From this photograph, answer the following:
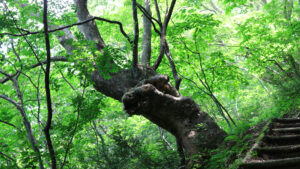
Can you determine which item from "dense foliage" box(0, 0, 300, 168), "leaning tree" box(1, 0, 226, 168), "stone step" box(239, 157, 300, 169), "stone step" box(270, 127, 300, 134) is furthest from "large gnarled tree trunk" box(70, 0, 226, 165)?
"stone step" box(239, 157, 300, 169)

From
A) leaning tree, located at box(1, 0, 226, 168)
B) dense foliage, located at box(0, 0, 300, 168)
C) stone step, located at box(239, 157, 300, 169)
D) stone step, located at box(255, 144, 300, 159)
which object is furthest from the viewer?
leaning tree, located at box(1, 0, 226, 168)

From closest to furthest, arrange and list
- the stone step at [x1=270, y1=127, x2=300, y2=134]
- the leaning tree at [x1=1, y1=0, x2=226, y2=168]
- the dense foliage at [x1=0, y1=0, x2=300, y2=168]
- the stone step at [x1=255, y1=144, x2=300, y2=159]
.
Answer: the stone step at [x1=255, y1=144, x2=300, y2=159]
the dense foliage at [x1=0, y1=0, x2=300, y2=168]
the stone step at [x1=270, y1=127, x2=300, y2=134]
the leaning tree at [x1=1, y1=0, x2=226, y2=168]

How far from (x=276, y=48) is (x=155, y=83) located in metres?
5.61

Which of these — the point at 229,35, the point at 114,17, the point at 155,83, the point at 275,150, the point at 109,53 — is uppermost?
the point at 114,17

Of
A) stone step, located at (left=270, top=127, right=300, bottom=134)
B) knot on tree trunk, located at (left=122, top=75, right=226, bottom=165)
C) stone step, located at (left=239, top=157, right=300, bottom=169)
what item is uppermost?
knot on tree trunk, located at (left=122, top=75, right=226, bottom=165)

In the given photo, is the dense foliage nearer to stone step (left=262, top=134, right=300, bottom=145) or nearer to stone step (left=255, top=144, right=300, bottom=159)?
stone step (left=255, top=144, right=300, bottom=159)

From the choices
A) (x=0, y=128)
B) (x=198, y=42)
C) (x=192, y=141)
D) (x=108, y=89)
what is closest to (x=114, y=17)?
(x=198, y=42)

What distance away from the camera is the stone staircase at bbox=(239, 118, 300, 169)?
8.25ft

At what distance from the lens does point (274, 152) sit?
304cm

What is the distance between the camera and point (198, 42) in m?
7.28

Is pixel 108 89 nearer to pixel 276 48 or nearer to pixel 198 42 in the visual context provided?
pixel 198 42

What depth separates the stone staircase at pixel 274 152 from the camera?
2514 mm

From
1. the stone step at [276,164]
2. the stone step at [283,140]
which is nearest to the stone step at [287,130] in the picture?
the stone step at [283,140]

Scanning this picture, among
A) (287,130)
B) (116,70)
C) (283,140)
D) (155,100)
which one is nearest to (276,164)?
(283,140)
